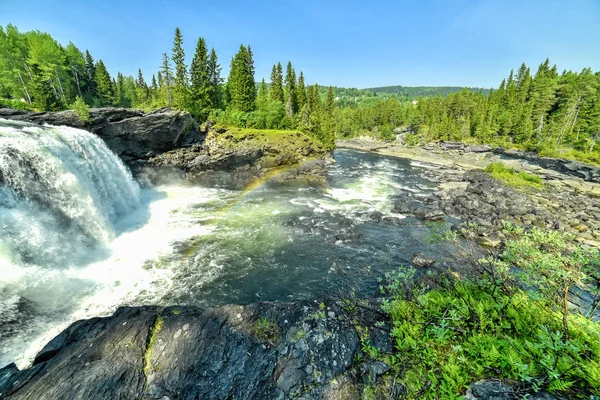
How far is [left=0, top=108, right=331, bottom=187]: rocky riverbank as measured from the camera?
1341 inches

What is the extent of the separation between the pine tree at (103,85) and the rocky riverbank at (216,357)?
7566 centimetres

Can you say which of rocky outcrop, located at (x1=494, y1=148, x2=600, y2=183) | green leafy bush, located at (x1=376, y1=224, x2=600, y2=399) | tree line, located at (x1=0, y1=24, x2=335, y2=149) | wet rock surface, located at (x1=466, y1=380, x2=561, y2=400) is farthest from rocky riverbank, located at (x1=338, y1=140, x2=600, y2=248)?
tree line, located at (x1=0, y1=24, x2=335, y2=149)

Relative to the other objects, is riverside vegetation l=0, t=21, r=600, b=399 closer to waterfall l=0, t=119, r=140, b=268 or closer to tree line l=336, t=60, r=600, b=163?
tree line l=336, t=60, r=600, b=163

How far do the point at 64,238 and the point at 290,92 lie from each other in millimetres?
58229

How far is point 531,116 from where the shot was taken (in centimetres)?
7012

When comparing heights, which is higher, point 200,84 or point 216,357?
point 200,84

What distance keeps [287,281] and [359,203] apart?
1686 cm

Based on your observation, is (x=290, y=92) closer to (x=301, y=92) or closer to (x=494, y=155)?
(x=301, y=92)

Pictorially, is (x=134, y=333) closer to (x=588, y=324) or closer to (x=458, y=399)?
(x=458, y=399)

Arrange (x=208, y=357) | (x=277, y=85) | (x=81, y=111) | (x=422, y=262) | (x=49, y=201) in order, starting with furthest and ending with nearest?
(x=277, y=85)
(x=81, y=111)
(x=49, y=201)
(x=422, y=262)
(x=208, y=357)

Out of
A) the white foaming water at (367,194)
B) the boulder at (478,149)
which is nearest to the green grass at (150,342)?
the white foaming water at (367,194)

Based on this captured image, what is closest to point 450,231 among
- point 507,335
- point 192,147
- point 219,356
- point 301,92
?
point 507,335

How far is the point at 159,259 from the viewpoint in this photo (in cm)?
1563

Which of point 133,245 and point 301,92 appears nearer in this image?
point 133,245
